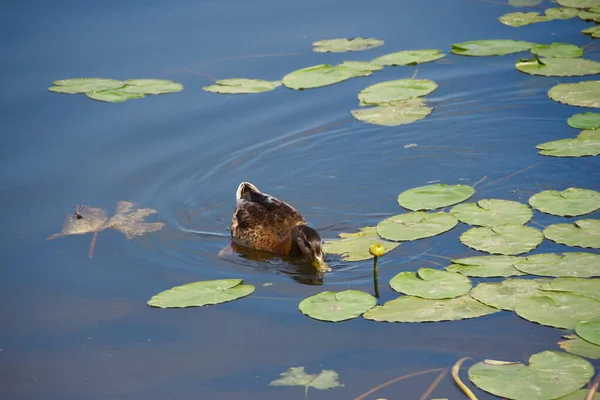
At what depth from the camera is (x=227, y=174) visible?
1052 cm

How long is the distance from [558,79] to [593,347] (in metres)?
6.38

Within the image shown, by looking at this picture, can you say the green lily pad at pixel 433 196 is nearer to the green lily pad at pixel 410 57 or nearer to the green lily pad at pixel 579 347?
the green lily pad at pixel 579 347

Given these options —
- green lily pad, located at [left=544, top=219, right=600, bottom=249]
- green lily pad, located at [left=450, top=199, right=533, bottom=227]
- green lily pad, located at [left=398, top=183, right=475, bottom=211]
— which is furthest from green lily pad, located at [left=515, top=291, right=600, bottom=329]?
green lily pad, located at [left=398, top=183, right=475, bottom=211]

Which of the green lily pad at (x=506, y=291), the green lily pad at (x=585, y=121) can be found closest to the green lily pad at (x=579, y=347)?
the green lily pad at (x=506, y=291)

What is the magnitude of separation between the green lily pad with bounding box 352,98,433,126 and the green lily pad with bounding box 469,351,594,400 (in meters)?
5.06

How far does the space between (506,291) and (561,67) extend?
558cm

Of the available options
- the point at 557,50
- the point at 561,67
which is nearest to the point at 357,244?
A: the point at 561,67

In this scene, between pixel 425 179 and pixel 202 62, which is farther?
pixel 202 62

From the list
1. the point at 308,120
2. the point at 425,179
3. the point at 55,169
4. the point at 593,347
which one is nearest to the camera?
the point at 593,347

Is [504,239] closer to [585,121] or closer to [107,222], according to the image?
[585,121]

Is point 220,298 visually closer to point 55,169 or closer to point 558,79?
point 55,169

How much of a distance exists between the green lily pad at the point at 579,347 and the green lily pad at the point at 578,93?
500 cm

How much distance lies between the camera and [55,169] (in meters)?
10.7

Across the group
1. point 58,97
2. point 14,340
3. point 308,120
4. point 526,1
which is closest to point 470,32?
point 526,1
